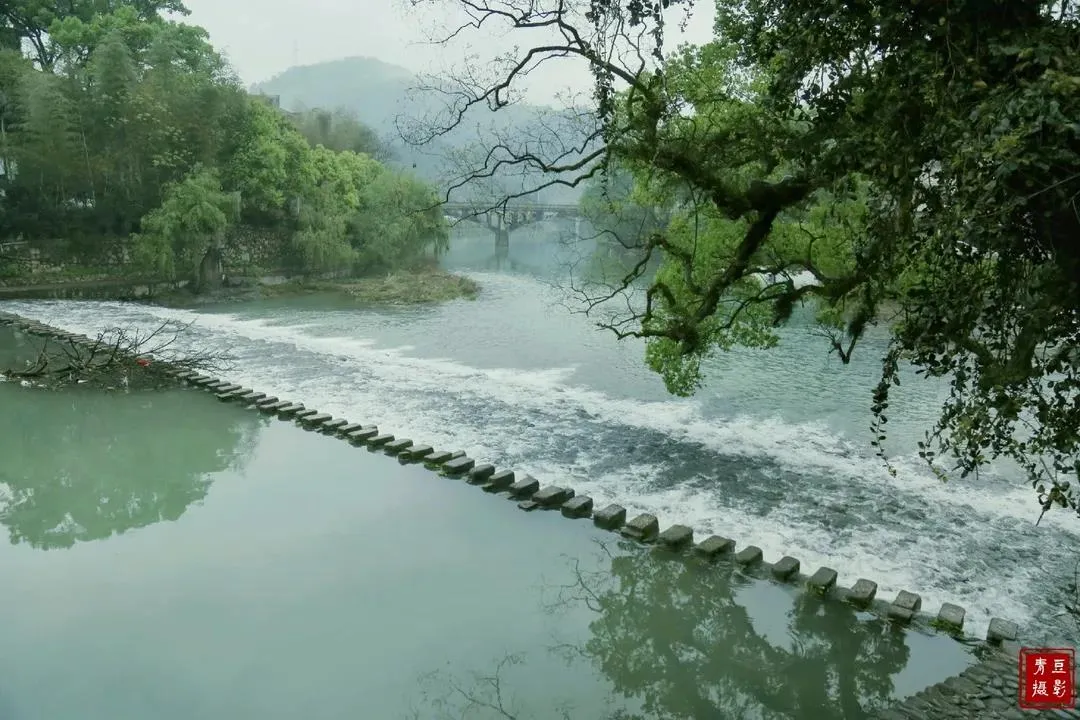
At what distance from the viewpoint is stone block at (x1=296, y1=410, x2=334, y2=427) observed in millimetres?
10883

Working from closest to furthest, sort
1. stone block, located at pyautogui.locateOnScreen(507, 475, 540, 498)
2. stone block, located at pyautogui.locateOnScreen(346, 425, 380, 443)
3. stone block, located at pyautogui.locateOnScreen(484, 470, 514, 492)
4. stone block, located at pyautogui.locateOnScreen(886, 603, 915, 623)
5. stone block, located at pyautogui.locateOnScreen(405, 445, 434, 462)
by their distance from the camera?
stone block, located at pyautogui.locateOnScreen(886, 603, 915, 623), stone block, located at pyautogui.locateOnScreen(507, 475, 540, 498), stone block, located at pyautogui.locateOnScreen(484, 470, 514, 492), stone block, located at pyautogui.locateOnScreen(405, 445, 434, 462), stone block, located at pyautogui.locateOnScreen(346, 425, 380, 443)

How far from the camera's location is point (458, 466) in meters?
8.95

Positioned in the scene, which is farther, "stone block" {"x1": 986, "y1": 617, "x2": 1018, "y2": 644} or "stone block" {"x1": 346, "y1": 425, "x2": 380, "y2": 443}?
"stone block" {"x1": 346, "y1": 425, "x2": 380, "y2": 443}

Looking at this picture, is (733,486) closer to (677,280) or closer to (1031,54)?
(677,280)

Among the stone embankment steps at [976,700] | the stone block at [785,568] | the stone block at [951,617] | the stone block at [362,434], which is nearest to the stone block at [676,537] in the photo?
the stone block at [785,568]

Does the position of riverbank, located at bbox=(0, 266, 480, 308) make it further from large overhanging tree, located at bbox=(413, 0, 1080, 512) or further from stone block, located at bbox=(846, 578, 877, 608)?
stone block, located at bbox=(846, 578, 877, 608)

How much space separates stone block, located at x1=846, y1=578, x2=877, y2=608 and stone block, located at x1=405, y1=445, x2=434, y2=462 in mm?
5393

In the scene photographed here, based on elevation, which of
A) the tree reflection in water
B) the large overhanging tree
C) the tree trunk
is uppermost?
the large overhanging tree

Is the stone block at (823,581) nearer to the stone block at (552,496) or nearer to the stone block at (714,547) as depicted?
the stone block at (714,547)

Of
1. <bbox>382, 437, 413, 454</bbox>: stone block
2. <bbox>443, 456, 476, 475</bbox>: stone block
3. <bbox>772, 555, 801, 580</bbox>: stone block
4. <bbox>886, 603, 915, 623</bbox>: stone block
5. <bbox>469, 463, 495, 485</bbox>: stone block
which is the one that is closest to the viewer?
<bbox>886, 603, 915, 623</bbox>: stone block

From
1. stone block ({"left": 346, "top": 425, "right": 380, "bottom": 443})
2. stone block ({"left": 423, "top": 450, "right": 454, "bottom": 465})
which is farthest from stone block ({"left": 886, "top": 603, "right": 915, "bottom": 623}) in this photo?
stone block ({"left": 346, "top": 425, "right": 380, "bottom": 443})

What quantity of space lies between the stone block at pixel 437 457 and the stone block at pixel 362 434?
3.80 ft

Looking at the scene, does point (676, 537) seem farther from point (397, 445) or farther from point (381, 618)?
point (397, 445)

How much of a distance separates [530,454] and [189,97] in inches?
1011
